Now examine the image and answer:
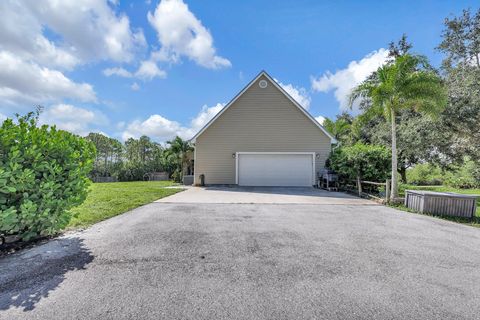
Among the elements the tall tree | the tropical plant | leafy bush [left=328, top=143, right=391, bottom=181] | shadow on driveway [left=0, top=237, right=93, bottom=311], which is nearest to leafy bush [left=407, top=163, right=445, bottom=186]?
the tall tree

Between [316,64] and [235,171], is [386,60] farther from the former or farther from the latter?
[235,171]

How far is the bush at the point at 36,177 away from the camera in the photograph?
3.13 meters

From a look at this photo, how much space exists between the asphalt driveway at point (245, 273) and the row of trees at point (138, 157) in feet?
44.4

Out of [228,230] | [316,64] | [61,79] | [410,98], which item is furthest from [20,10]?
[316,64]

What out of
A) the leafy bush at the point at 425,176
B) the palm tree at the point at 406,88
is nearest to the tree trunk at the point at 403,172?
the leafy bush at the point at 425,176

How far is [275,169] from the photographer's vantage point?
13734mm

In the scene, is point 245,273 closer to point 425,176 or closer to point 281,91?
point 281,91

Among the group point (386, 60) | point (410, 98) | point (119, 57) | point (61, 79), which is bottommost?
point (410, 98)

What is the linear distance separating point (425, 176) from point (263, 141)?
59.8ft

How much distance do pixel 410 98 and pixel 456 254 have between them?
6.56 meters

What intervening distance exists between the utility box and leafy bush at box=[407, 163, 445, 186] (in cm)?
1765

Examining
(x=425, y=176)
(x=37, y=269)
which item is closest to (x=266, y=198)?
(x=37, y=269)

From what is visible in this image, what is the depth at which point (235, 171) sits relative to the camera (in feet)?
46.0

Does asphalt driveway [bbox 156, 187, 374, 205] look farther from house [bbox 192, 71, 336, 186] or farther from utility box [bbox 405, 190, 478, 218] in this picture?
house [bbox 192, 71, 336, 186]
